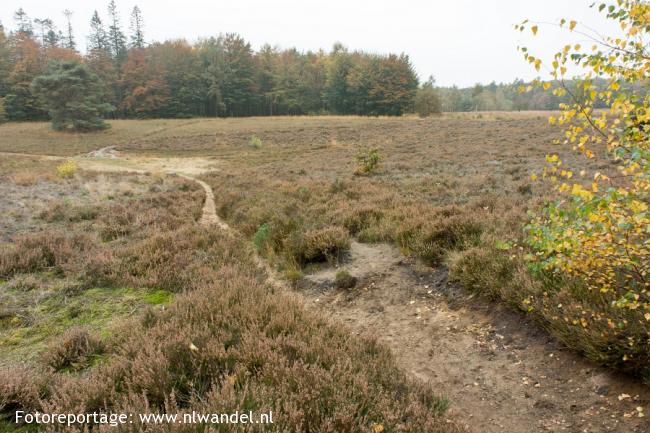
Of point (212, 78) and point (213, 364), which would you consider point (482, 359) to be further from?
point (212, 78)

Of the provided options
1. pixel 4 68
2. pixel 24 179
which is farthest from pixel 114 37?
pixel 24 179

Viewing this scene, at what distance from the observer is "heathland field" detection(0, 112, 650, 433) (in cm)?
329

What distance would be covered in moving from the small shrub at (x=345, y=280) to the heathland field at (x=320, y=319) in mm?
22

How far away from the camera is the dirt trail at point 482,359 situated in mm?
3852

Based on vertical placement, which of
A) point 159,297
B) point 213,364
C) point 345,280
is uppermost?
point 213,364

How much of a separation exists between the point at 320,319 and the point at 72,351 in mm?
2851

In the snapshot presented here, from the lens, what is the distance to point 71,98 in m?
52.3

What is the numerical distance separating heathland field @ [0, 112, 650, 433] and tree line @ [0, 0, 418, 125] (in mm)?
63318

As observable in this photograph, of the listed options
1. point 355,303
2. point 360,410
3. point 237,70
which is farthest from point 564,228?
point 237,70

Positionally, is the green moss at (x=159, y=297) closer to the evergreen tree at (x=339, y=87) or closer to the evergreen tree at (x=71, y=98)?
the evergreen tree at (x=71, y=98)

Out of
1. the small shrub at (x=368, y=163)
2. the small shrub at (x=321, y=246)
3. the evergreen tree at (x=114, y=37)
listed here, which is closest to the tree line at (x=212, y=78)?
the evergreen tree at (x=114, y=37)

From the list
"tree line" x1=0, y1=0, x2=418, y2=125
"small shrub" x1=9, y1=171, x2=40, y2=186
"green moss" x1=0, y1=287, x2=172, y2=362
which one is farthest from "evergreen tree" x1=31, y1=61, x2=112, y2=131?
"green moss" x1=0, y1=287, x2=172, y2=362

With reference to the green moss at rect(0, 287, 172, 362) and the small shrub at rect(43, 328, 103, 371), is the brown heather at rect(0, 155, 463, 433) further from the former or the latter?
the green moss at rect(0, 287, 172, 362)

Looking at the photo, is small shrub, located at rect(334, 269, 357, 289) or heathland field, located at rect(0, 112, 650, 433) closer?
heathland field, located at rect(0, 112, 650, 433)
